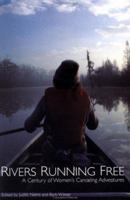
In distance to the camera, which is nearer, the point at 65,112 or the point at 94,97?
the point at 65,112

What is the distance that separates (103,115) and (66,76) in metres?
0.39

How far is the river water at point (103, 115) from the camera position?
2.07 metres

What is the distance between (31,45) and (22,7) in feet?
0.58

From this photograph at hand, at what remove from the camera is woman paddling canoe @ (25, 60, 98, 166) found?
1.88m

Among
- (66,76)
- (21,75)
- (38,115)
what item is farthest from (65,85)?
(21,75)

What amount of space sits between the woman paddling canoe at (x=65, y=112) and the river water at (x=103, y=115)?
10 cm

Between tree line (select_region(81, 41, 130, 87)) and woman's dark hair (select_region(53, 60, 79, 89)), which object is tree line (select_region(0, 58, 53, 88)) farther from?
tree line (select_region(81, 41, 130, 87))

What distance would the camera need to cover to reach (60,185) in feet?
6.41

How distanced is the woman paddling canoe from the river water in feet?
0.34

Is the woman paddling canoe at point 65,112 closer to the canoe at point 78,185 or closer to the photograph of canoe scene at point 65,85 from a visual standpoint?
the photograph of canoe scene at point 65,85

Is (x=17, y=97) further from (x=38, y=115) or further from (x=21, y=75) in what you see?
(x=38, y=115)

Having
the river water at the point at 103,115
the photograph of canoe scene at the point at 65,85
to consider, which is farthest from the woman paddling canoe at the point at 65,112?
the river water at the point at 103,115

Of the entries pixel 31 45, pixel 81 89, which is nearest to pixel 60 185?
pixel 81 89

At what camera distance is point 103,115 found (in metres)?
2.17
